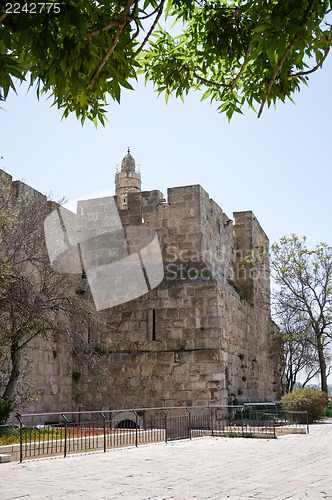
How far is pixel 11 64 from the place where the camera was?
2.98m

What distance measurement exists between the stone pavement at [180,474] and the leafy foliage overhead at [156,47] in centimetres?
424

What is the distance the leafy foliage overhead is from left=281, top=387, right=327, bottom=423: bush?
589 inches

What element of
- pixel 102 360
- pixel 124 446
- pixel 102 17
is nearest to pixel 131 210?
pixel 102 360

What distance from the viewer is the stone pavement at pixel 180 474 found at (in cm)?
623

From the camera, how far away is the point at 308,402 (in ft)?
58.7

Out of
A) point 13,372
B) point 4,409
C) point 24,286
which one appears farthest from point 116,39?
point 13,372

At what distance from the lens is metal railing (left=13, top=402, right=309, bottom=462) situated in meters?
10.7

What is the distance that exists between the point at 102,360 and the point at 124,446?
4433 mm

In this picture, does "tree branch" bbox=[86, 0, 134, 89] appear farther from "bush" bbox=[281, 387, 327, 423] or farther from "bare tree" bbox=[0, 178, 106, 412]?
"bush" bbox=[281, 387, 327, 423]

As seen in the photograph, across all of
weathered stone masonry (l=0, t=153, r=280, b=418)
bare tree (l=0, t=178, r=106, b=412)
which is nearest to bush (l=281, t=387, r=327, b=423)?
weathered stone masonry (l=0, t=153, r=280, b=418)

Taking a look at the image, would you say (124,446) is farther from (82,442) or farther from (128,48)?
(128,48)

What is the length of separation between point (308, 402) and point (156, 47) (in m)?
15.4

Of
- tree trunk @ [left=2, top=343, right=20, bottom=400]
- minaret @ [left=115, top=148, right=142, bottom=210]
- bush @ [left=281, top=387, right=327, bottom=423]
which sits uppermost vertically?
minaret @ [left=115, top=148, right=142, bottom=210]

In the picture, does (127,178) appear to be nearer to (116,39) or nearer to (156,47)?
(156,47)
